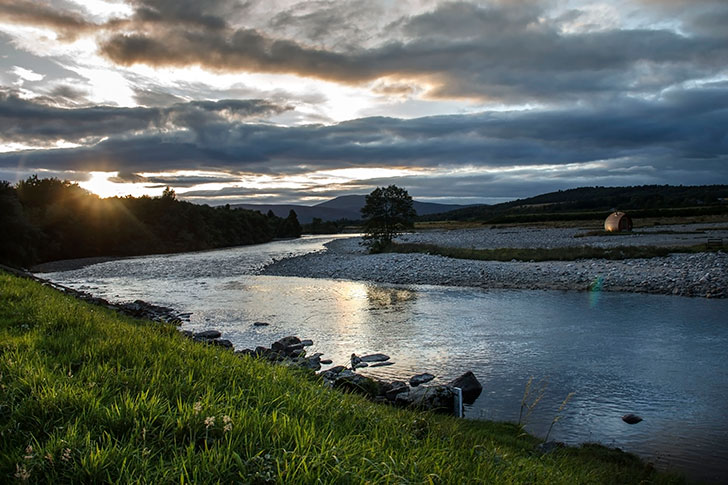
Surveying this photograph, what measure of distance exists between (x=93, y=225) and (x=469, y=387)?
86667 millimetres

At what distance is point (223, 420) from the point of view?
373cm

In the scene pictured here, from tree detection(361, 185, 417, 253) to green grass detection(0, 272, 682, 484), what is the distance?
192 ft

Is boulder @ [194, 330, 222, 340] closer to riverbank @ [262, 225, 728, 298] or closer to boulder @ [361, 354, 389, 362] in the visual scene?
boulder @ [361, 354, 389, 362]

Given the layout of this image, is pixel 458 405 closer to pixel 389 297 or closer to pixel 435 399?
pixel 435 399

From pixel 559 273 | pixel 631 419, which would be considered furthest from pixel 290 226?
pixel 631 419

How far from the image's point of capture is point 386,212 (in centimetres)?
6569

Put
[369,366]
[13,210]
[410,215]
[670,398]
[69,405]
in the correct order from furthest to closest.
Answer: [410,215] < [13,210] < [369,366] < [670,398] < [69,405]

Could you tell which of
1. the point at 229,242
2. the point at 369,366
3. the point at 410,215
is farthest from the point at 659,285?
the point at 229,242

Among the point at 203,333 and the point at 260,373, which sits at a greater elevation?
the point at 260,373

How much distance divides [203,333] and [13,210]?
1557 inches

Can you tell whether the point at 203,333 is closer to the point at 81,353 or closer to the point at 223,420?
the point at 81,353

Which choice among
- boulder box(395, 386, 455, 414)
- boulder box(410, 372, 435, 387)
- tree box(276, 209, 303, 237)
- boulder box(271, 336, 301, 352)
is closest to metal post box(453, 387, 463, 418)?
boulder box(395, 386, 455, 414)

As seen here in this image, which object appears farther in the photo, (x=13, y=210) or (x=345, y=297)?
(x=13, y=210)

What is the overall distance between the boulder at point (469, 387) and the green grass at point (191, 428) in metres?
4.74
